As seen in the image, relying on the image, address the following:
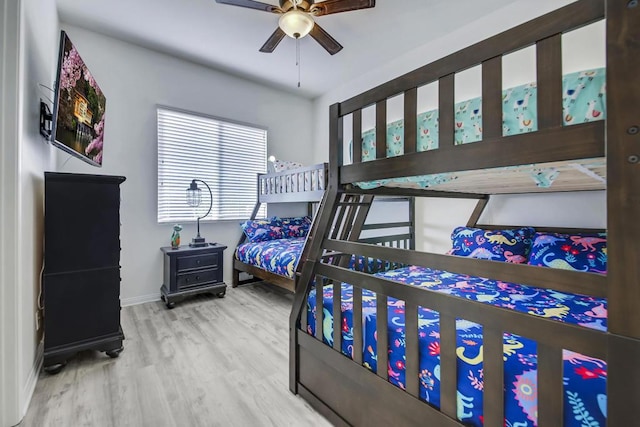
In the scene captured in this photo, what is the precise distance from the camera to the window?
3.24m

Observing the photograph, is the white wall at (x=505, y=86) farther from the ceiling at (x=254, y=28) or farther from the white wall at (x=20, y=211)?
the white wall at (x=20, y=211)

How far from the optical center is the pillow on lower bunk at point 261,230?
11.7 ft

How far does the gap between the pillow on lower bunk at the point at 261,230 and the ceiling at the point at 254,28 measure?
190 cm

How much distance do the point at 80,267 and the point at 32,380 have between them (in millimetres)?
621

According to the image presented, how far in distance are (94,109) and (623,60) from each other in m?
2.77

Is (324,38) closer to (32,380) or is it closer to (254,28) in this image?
(254,28)

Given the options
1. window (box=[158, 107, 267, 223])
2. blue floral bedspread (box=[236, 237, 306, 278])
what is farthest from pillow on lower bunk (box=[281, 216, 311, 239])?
window (box=[158, 107, 267, 223])

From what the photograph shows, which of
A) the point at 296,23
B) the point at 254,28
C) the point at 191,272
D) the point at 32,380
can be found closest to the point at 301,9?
the point at 296,23

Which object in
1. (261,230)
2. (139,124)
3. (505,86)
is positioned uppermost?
(505,86)

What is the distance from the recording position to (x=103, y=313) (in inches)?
73.2

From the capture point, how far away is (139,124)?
10.1ft

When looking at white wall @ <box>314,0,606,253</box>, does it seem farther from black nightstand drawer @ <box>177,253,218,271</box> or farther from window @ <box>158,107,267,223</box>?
black nightstand drawer @ <box>177,253,218,271</box>

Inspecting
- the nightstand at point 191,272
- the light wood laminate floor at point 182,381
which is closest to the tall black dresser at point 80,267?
the light wood laminate floor at point 182,381

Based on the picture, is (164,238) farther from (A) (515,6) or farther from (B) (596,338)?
(A) (515,6)
